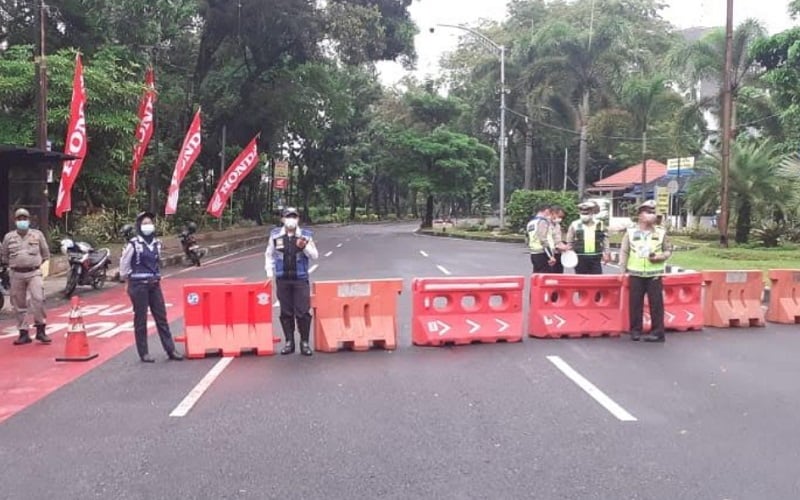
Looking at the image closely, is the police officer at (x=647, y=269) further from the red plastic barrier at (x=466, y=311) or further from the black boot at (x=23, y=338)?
the black boot at (x=23, y=338)

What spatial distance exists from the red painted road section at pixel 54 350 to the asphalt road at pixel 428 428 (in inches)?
11.2

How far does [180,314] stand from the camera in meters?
12.4

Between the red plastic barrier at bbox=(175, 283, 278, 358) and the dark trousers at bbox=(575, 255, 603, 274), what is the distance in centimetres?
460

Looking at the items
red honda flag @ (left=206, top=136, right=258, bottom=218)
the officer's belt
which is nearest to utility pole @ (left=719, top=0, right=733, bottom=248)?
red honda flag @ (left=206, top=136, right=258, bottom=218)

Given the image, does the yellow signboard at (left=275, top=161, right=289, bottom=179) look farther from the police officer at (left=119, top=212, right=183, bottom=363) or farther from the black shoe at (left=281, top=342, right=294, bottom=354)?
the black shoe at (left=281, top=342, right=294, bottom=354)

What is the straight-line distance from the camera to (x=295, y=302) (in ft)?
28.8

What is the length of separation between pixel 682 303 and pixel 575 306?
5.49ft

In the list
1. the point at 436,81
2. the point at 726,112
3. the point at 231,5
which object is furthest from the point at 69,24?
the point at 436,81

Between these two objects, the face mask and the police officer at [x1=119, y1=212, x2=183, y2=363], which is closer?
the police officer at [x1=119, y1=212, x2=183, y2=363]

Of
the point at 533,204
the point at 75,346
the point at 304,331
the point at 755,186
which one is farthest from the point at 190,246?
the point at 533,204

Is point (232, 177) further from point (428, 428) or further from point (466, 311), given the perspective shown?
point (428, 428)

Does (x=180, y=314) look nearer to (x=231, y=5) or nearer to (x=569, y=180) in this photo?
(x=231, y=5)

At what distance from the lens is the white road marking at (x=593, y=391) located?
6.39 meters

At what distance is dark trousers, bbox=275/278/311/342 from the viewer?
345 inches
